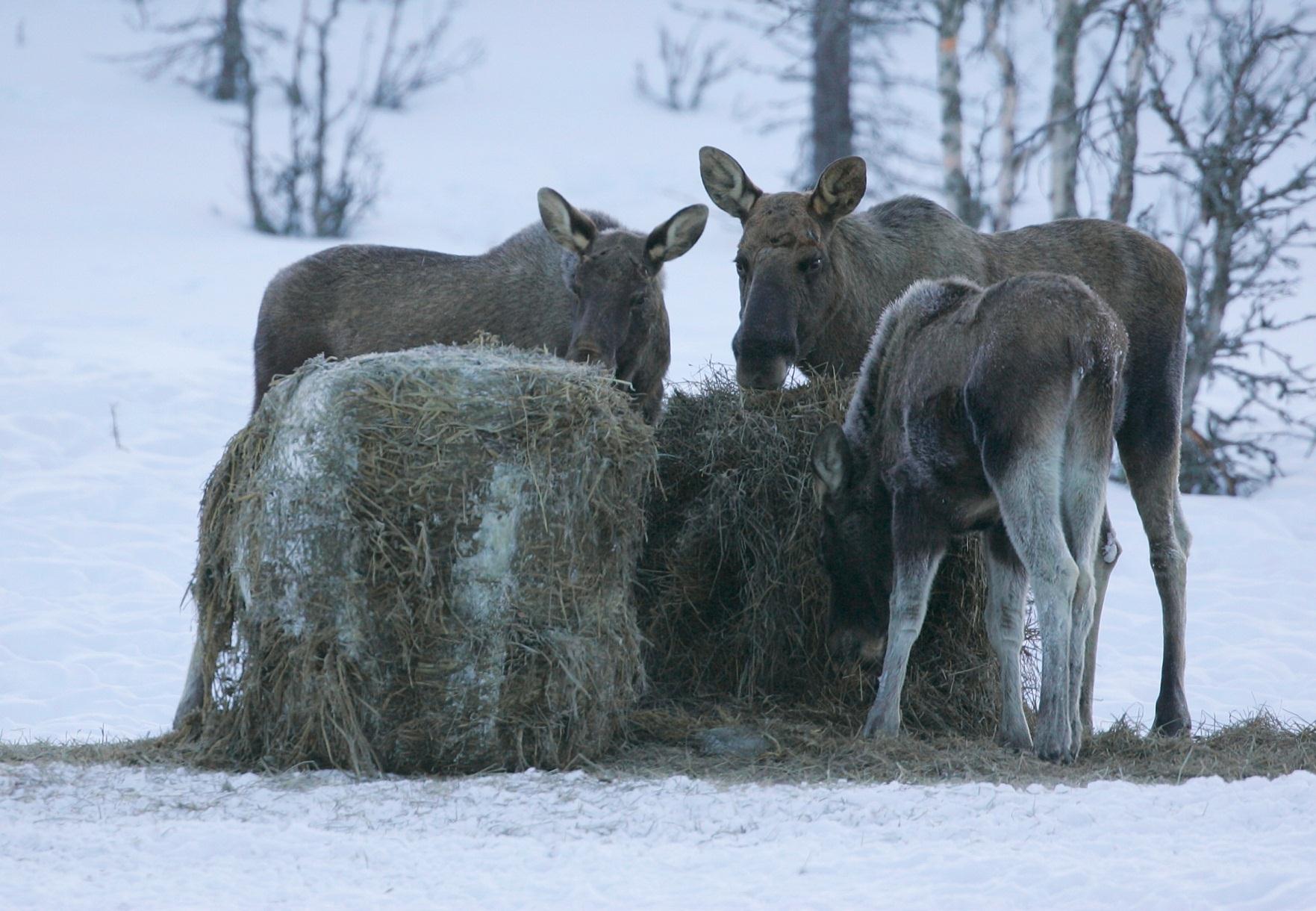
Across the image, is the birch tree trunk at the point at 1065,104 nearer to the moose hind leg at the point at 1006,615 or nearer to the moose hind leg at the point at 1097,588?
the moose hind leg at the point at 1097,588

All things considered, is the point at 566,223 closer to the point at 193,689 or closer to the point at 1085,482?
the point at 193,689

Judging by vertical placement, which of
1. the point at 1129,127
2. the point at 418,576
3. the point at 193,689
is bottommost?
the point at 193,689

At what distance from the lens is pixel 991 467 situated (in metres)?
5.85

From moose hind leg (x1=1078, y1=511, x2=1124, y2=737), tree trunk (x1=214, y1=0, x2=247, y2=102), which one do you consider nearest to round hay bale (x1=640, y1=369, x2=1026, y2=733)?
moose hind leg (x1=1078, y1=511, x2=1124, y2=737)

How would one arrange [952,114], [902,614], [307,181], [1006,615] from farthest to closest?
[307,181]
[952,114]
[1006,615]
[902,614]

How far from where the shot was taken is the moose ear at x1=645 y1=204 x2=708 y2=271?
26.1ft

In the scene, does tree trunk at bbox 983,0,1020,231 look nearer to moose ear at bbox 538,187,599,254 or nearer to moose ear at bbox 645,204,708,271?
moose ear at bbox 645,204,708,271

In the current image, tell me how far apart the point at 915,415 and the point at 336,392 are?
8.02ft

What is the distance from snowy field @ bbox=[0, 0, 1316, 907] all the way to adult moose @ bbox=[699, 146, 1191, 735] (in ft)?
3.29

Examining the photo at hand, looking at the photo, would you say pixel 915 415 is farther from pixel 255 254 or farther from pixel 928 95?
pixel 928 95

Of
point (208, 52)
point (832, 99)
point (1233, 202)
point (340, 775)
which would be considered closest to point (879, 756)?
point (340, 775)

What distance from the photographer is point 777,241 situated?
7543 mm

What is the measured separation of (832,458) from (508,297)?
2634 mm

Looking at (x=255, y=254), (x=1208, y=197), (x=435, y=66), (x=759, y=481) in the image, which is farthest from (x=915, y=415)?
(x=435, y=66)
